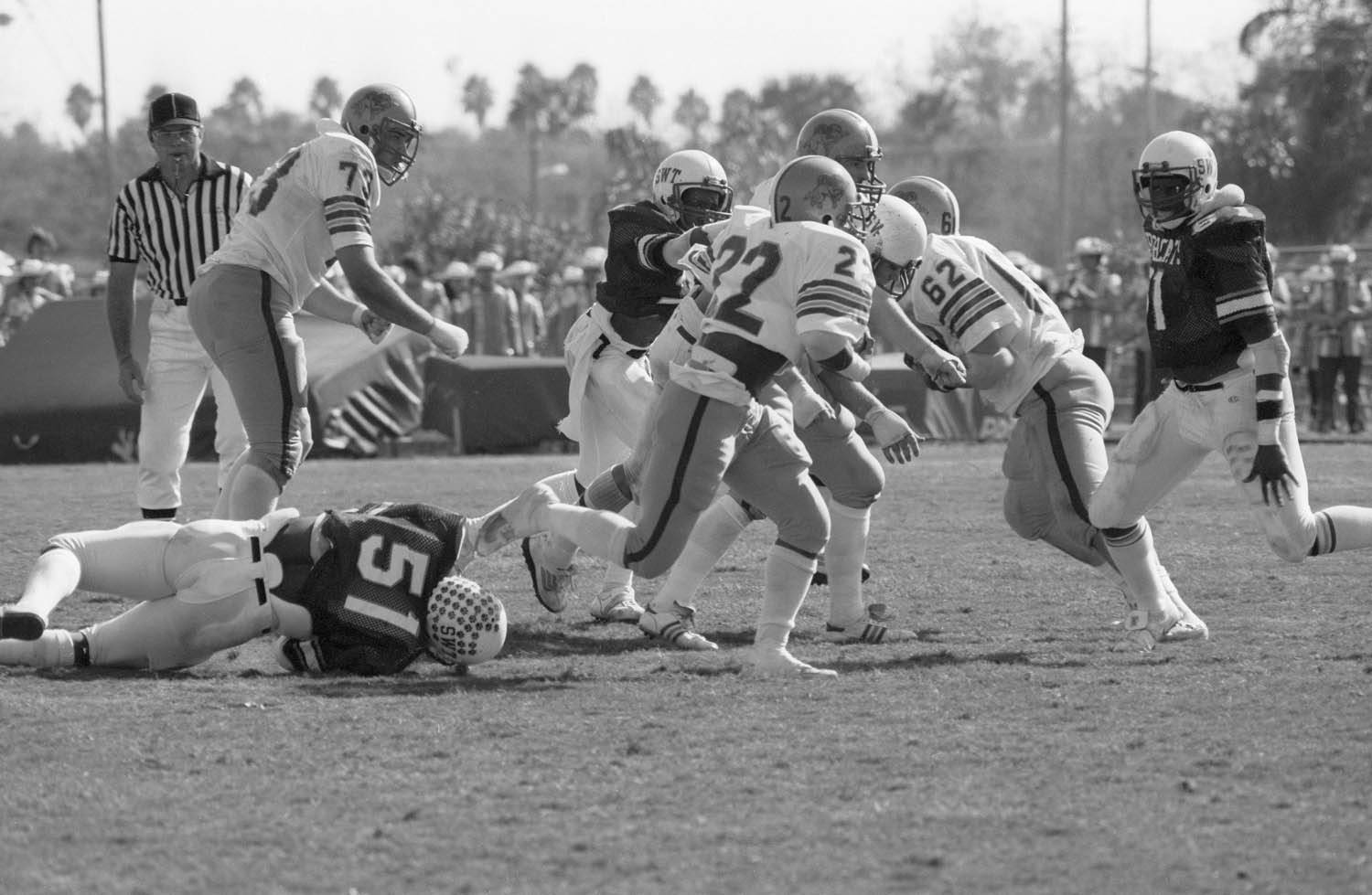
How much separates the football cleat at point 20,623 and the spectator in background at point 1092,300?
14.7 meters

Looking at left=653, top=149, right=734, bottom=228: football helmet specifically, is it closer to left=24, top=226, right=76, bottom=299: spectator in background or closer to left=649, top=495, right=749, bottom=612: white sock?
left=649, top=495, right=749, bottom=612: white sock

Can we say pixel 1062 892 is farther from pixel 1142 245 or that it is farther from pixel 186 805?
pixel 1142 245

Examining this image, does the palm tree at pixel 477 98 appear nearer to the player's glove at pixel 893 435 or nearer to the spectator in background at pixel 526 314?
the spectator in background at pixel 526 314

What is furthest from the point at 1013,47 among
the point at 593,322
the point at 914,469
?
the point at 593,322

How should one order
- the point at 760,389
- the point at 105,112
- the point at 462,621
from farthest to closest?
the point at 105,112 < the point at 760,389 < the point at 462,621

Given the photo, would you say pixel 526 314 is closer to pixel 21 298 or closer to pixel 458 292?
pixel 458 292

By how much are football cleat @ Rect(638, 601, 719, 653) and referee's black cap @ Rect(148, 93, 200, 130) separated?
2988 millimetres

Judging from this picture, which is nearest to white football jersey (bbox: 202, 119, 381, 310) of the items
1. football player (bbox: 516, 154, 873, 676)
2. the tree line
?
football player (bbox: 516, 154, 873, 676)

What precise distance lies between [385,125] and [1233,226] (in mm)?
3105

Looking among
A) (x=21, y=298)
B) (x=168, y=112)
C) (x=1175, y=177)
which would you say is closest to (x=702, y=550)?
(x=1175, y=177)

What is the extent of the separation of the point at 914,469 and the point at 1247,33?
99.1 ft

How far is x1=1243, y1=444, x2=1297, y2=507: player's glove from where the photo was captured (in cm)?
619

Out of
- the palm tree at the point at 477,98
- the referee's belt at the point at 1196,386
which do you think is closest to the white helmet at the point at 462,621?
the referee's belt at the point at 1196,386

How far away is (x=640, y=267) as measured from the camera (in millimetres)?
7262
